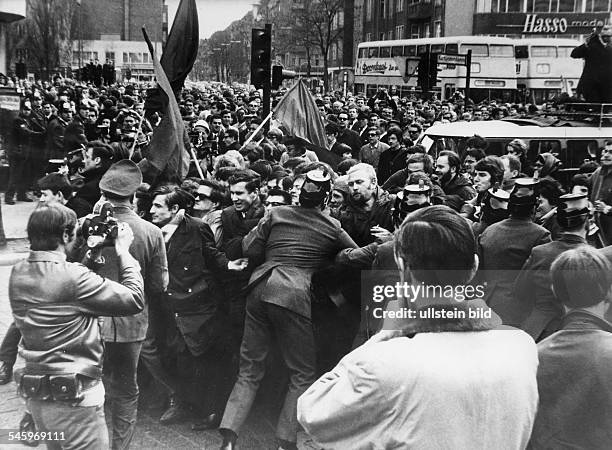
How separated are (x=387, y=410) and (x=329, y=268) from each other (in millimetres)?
2233

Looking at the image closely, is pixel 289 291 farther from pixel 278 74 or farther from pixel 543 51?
pixel 543 51

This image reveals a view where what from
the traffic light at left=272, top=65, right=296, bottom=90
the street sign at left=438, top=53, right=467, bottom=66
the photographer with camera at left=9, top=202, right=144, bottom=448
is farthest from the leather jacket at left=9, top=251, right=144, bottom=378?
the street sign at left=438, top=53, right=467, bottom=66

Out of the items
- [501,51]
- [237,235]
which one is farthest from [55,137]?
[237,235]

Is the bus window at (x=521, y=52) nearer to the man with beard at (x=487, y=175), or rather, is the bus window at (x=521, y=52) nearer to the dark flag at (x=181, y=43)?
the man with beard at (x=487, y=175)

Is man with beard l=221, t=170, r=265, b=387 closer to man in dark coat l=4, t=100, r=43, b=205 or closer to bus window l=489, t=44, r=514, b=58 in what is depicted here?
bus window l=489, t=44, r=514, b=58

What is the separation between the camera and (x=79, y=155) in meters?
6.99

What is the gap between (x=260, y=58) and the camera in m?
8.44

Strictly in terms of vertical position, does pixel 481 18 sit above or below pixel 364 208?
above

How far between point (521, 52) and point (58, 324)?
7.74 metres

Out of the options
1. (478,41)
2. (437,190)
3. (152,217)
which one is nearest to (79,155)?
(152,217)

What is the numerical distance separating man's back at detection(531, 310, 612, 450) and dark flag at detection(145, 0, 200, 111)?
5120mm

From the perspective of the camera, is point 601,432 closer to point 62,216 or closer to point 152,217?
point 62,216

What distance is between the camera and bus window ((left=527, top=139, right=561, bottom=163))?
9.06m

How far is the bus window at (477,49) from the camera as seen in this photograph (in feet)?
30.9
